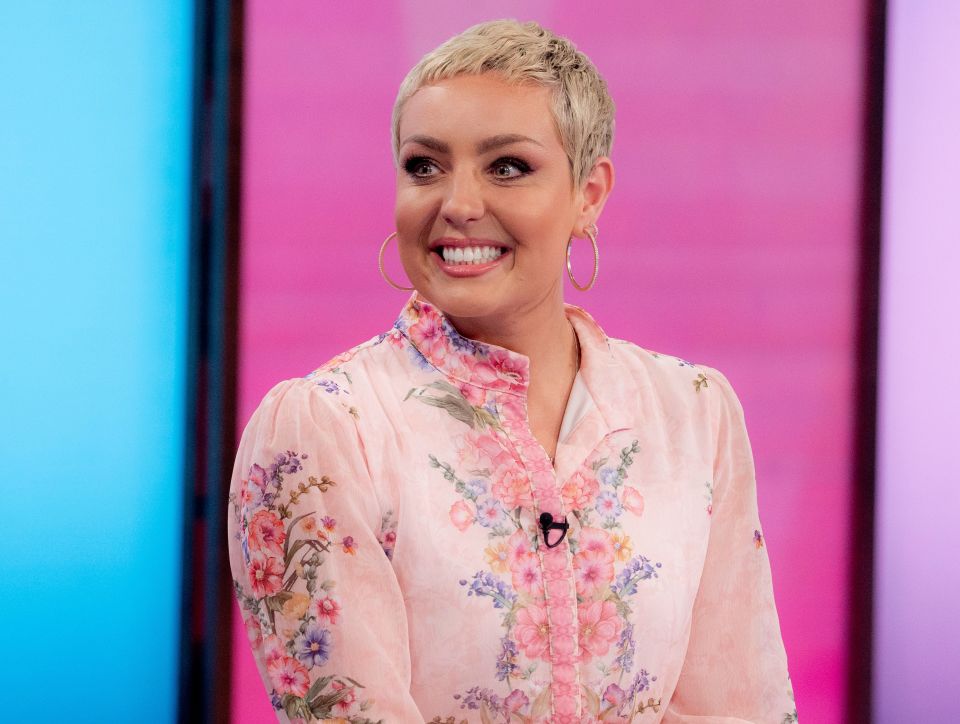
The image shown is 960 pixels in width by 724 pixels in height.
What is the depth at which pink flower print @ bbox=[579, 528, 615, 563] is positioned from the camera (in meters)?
1.27

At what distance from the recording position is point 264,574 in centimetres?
122

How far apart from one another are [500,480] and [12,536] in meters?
1.24

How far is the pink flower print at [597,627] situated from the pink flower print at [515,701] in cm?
8

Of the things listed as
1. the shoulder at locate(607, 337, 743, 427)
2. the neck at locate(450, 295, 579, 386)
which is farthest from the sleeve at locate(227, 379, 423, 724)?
the shoulder at locate(607, 337, 743, 427)

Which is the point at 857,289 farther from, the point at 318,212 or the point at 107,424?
the point at 107,424

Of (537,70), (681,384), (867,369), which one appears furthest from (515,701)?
(867,369)

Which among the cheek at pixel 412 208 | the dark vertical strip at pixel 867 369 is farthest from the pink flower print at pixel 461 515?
the dark vertical strip at pixel 867 369

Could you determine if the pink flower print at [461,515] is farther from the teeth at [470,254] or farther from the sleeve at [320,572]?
the teeth at [470,254]

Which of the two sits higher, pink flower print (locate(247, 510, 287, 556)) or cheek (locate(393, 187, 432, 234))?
cheek (locate(393, 187, 432, 234))

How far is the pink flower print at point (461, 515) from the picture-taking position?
1227 millimetres

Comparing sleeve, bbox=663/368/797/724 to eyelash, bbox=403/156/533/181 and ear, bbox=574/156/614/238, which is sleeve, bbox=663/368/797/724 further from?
eyelash, bbox=403/156/533/181

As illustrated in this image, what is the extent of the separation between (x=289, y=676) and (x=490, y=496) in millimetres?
288

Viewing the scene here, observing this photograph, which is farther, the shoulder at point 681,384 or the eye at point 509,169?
the shoulder at point 681,384

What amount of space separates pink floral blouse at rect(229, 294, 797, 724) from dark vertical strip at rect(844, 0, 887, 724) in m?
1.11
